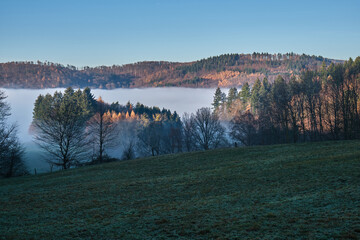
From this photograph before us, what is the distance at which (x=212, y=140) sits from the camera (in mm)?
72000

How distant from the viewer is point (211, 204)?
1706 cm

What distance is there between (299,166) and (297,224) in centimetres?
1533

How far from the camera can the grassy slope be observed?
39.3 ft

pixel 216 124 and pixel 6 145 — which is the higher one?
pixel 6 145

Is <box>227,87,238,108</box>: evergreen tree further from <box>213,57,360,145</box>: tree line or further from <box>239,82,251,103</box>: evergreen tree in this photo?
<box>213,57,360,145</box>: tree line

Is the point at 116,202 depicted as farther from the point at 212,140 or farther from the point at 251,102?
the point at 251,102

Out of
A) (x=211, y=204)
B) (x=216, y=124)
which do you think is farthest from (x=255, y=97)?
(x=211, y=204)

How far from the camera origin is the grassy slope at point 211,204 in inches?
471

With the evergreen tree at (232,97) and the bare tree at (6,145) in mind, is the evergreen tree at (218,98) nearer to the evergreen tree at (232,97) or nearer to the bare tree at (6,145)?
the evergreen tree at (232,97)

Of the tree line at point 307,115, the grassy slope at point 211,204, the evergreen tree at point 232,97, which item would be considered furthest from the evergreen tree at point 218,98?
the grassy slope at point 211,204

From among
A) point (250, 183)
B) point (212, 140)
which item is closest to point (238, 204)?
point (250, 183)

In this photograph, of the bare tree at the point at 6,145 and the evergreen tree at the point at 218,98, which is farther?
the evergreen tree at the point at 218,98

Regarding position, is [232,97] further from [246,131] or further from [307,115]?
[307,115]

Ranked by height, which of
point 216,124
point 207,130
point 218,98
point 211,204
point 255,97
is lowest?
point 207,130
